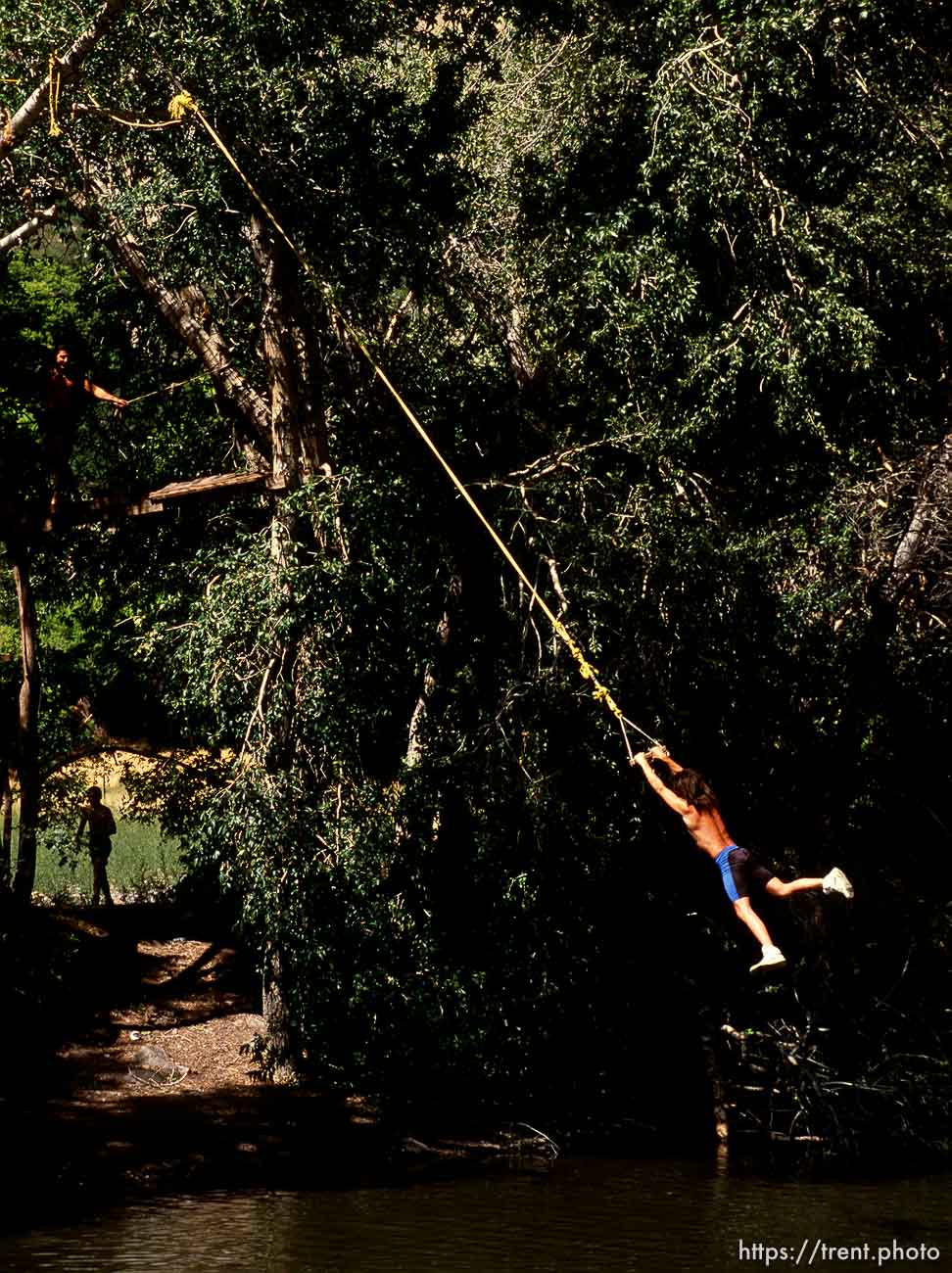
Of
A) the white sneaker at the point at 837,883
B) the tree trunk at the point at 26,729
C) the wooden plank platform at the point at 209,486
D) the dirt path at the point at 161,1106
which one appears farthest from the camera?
the tree trunk at the point at 26,729

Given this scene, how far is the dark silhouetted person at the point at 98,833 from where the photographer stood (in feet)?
62.2

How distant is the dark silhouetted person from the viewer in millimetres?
18953

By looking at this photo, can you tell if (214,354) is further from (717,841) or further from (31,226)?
(717,841)

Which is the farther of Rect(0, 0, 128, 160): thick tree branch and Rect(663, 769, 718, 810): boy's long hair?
Rect(663, 769, 718, 810): boy's long hair

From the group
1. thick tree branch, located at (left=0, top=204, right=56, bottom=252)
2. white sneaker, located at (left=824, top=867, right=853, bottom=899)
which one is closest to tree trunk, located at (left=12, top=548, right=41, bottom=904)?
thick tree branch, located at (left=0, top=204, right=56, bottom=252)

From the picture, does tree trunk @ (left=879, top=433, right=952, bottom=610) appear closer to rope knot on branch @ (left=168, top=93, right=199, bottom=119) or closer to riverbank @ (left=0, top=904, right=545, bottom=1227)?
riverbank @ (left=0, top=904, right=545, bottom=1227)

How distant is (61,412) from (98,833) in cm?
619

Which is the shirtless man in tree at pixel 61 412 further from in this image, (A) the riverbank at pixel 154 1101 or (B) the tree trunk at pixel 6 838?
(A) the riverbank at pixel 154 1101

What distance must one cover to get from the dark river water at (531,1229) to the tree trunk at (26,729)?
4243 mm

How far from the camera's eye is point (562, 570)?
13.6 metres

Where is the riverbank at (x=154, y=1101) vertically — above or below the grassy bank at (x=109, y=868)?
below

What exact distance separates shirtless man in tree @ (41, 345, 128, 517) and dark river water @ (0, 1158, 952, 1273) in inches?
235

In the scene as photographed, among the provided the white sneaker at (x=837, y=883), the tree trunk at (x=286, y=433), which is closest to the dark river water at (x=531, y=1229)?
the tree trunk at (x=286, y=433)

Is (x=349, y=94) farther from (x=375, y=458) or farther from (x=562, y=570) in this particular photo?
(x=562, y=570)
